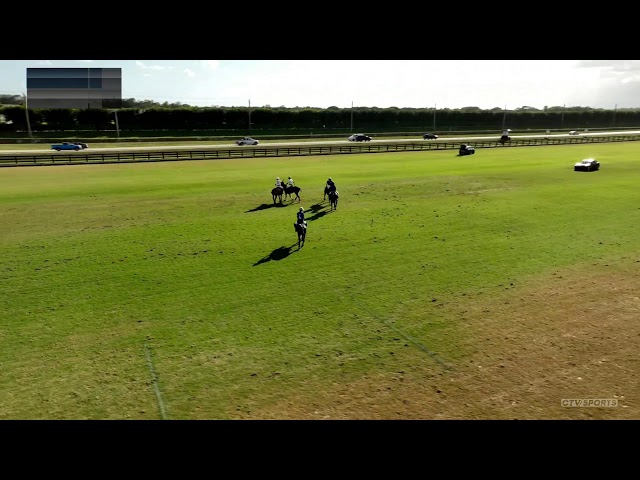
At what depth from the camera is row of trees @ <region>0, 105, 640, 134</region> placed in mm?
72438

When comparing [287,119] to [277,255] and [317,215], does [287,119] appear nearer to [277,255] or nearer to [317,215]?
[317,215]

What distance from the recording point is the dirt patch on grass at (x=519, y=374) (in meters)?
7.64

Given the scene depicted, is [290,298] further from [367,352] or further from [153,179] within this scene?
[153,179]

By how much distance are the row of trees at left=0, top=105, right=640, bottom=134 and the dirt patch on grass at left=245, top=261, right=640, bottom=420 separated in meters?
73.8

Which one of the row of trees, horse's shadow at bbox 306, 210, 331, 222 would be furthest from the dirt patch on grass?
the row of trees

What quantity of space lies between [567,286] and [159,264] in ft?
44.5

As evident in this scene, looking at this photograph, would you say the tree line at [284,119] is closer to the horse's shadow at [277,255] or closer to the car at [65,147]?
the car at [65,147]

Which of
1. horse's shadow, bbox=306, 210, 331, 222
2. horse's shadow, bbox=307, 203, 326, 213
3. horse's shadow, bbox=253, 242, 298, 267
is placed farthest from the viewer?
horse's shadow, bbox=307, 203, 326, 213

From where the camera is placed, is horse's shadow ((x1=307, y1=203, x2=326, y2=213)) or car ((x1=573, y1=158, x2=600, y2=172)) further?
car ((x1=573, y1=158, x2=600, y2=172))

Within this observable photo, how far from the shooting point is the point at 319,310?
11.6m

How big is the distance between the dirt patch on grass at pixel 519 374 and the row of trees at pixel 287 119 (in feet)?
242

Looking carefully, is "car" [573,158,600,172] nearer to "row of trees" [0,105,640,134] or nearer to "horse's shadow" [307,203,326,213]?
"horse's shadow" [307,203,326,213]

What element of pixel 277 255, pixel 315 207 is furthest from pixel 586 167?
pixel 277 255
